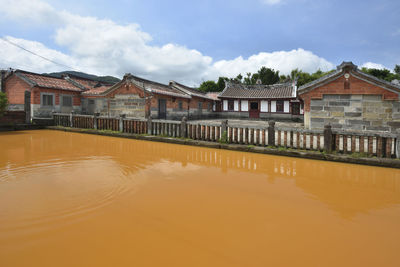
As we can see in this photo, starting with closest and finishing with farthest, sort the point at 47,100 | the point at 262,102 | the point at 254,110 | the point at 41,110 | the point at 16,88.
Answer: the point at 41,110
the point at 16,88
the point at 47,100
the point at 262,102
the point at 254,110

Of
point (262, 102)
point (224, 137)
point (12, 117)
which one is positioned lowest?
point (224, 137)

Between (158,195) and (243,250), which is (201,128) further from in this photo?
(243,250)

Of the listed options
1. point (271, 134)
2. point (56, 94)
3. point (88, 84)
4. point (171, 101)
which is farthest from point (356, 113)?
point (88, 84)

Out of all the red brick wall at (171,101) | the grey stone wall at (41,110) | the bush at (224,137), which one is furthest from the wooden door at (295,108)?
the grey stone wall at (41,110)

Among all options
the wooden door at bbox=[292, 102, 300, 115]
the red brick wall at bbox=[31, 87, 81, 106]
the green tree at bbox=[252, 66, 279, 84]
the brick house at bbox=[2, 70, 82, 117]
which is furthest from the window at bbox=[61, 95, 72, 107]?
the green tree at bbox=[252, 66, 279, 84]

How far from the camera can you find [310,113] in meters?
9.27

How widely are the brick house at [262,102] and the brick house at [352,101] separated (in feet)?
54.8

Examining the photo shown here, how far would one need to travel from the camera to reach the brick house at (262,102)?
25.9m

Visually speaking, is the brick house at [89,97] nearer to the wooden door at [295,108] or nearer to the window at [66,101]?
the window at [66,101]

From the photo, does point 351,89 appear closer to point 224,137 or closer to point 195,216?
point 224,137

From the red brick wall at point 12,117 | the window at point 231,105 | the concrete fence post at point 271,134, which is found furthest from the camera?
the window at point 231,105

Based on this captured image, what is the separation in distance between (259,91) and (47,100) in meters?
23.2

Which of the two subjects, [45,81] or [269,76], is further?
[269,76]

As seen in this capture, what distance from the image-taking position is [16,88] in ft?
59.1
